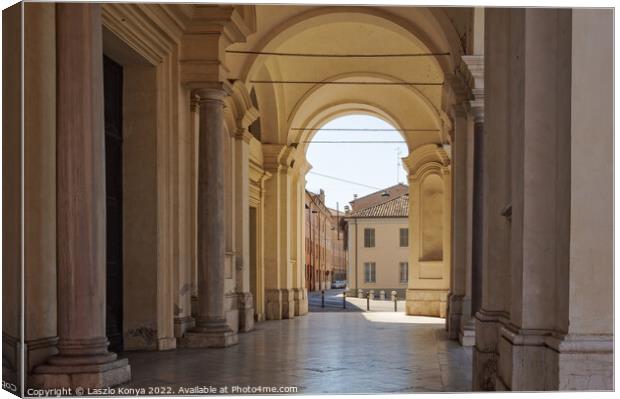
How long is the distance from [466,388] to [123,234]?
6.02 m

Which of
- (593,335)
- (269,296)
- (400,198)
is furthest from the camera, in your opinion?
(400,198)

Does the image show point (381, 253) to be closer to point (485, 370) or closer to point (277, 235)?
point (277, 235)

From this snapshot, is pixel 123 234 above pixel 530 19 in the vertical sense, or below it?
below

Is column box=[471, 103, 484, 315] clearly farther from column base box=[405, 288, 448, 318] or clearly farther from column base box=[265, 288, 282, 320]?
column base box=[405, 288, 448, 318]

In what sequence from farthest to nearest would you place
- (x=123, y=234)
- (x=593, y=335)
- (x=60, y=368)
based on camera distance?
(x=123, y=234) < (x=60, y=368) < (x=593, y=335)

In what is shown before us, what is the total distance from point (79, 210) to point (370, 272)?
51408mm

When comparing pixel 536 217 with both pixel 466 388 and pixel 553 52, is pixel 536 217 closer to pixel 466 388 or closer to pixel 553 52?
pixel 553 52

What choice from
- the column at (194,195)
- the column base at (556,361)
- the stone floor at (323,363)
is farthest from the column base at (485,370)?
the column at (194,195)

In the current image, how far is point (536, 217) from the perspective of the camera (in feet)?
24.1

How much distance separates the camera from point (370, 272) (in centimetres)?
6025

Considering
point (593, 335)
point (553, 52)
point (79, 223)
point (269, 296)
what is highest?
point (553, 52)

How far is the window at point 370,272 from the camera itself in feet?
197

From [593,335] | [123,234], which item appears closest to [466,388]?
[593,335]

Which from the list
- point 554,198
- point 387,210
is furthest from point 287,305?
point 387,210
